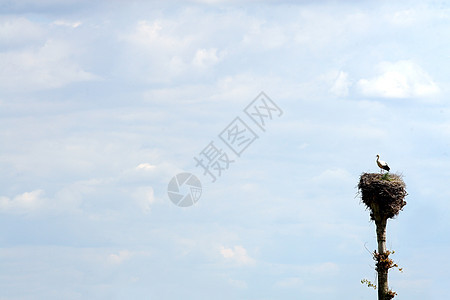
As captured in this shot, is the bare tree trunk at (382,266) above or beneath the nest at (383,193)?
beneath

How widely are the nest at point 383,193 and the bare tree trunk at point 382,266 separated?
387mm

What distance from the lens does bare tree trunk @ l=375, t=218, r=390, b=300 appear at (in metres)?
32.9

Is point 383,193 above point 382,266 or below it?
above

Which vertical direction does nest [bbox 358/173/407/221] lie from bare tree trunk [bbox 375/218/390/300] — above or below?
above

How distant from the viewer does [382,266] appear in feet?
108

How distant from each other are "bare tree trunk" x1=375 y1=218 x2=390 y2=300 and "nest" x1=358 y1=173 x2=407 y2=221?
39 cm

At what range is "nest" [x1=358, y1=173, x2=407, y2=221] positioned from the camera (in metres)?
32.2

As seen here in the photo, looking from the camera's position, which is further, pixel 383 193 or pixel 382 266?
pixel 382 266

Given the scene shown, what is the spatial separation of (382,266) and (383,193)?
3.59 meters

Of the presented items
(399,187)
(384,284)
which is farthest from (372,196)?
(384,284)

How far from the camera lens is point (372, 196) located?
32469 mm

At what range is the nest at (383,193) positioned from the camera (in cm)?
3216

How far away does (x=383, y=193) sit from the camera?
3216 cm

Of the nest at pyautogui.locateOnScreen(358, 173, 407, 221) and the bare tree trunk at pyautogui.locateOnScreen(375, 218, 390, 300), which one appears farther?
the bare tree trunk at pyautogui.locateOnScreen(375, 218, 390, 300)
